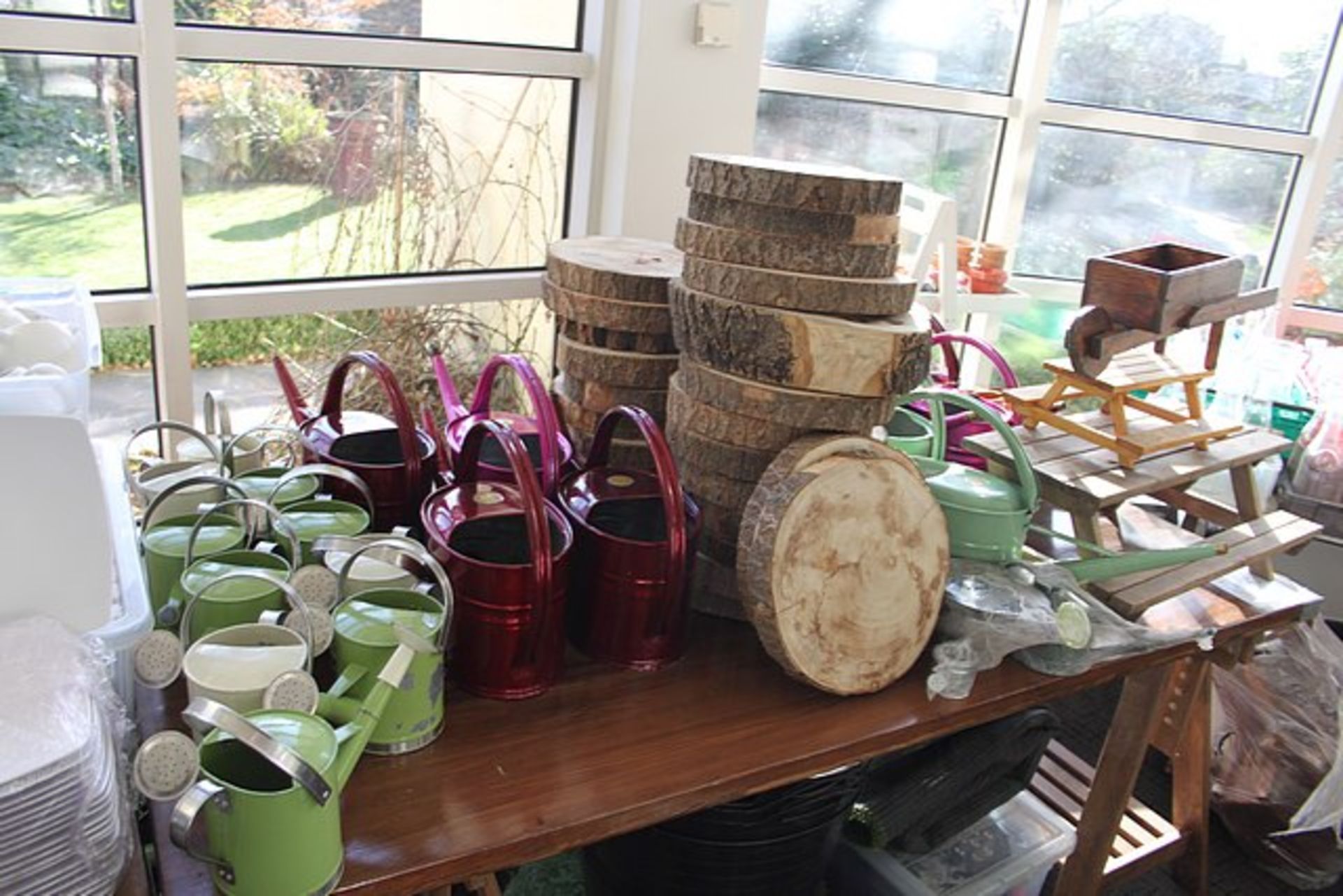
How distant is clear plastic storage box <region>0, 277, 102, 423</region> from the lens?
1.21 metres

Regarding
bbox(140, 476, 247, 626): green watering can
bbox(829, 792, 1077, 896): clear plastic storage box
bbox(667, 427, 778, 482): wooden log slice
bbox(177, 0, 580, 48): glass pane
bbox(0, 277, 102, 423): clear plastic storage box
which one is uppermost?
bbox(177, 0, 580, 48): glass pane

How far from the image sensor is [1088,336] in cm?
160

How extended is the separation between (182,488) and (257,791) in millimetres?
458

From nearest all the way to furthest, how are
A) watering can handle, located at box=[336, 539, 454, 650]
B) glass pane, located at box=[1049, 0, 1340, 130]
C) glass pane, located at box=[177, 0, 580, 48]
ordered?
watering can handle, located at box=[336, 539, 454, 650] → glass pane, located at box=[177, 0, 580, 48] → glass pane, located at box=[1049, 0, 1340, 130]

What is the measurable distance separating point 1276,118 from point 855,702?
2.63 metres

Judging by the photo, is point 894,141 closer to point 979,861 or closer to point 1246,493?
point 1246,493

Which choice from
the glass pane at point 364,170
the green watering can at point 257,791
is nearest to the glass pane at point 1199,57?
the glass pane at point 364,170

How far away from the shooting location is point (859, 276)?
1255 mm

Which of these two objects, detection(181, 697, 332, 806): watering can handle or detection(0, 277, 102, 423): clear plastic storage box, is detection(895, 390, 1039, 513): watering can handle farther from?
detection(0, 277, 102, 423): clear plastic storage box

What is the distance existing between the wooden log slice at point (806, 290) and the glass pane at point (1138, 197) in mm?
1773

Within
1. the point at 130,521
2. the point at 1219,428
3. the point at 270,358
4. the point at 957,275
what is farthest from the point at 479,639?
the point at 957,275

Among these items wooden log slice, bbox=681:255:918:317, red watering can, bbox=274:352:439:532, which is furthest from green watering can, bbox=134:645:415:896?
wooden log slice, bbox=681:255:918:317

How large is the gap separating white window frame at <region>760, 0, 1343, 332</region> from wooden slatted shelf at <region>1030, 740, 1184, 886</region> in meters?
1.34

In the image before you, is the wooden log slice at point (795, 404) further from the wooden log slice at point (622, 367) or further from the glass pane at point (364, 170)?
the glass pane at point (364, 170)
